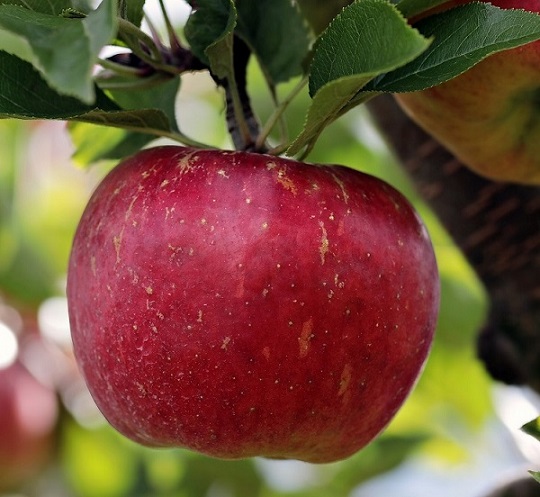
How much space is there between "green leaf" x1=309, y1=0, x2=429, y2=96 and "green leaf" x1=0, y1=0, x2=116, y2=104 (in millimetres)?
139

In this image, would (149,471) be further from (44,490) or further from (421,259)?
(421,259)

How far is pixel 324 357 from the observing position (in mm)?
574

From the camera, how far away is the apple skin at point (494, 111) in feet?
2.03

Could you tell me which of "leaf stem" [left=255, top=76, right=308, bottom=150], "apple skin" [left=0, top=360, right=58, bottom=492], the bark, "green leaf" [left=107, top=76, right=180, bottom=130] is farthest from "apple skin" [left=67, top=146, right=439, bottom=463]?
"apple skin" [left=0, top=360, right=58, bottom=492]

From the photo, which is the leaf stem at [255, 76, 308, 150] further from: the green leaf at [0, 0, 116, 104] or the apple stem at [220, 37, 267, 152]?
the green leaf at [0, 0, 116, 104]

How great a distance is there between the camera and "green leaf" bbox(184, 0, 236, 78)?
593 mm

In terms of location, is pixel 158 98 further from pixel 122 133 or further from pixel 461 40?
pixel 461 40

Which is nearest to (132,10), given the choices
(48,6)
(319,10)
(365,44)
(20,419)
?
(48,6)

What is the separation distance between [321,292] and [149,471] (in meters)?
1.12

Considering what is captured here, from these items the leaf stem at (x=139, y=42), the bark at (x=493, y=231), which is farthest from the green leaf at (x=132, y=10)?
the bark at (x=493, y=231)

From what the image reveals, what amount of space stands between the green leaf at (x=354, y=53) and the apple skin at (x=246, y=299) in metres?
0.06

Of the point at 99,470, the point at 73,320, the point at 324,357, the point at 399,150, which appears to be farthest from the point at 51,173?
the point at 324,357

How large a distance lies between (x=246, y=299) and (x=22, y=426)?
3.84 feet

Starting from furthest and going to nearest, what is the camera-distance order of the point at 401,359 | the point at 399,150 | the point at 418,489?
1. the point at 418,489
2. the point at 399,150
3. the point at 401,359
